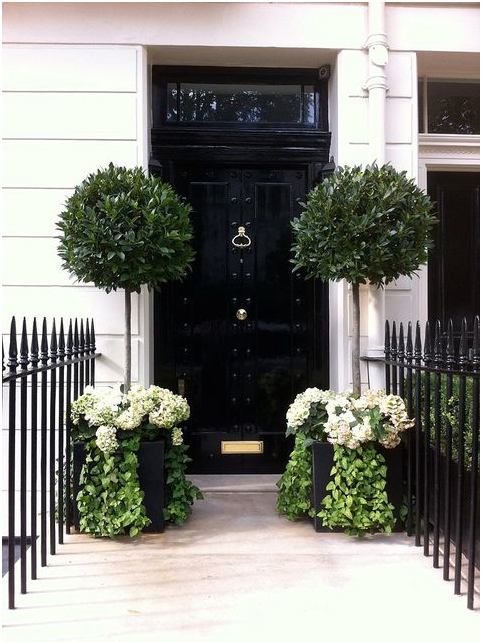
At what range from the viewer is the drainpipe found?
4.57 metres

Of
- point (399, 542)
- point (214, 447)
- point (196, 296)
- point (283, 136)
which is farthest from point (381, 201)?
point (214, 447)

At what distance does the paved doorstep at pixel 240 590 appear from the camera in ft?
8.52

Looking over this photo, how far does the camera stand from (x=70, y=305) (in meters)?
4.61

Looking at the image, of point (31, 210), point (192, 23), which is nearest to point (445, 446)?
point (31, 210)

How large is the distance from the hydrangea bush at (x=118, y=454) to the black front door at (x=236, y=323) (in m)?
1.16

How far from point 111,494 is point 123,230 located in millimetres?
1734

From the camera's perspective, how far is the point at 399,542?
3639 millimetres

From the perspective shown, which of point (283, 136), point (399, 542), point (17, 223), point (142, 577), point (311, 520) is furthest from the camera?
point (283, 136)

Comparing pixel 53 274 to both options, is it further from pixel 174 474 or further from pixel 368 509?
pixel 368 509

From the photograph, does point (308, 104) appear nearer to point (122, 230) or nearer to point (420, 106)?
point (420, 106)

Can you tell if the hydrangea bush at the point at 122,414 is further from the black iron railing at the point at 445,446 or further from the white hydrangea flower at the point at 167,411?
the black iron railing at the point at 445,446

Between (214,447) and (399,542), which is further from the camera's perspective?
(214,447)

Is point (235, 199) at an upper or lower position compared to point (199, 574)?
upper

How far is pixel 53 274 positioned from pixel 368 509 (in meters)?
3.02
